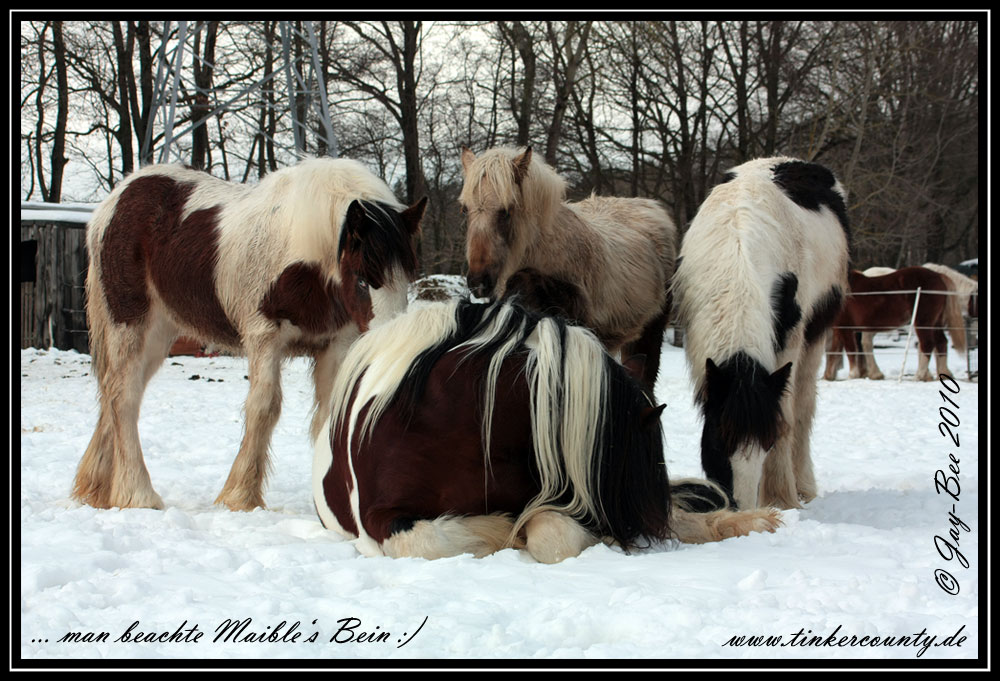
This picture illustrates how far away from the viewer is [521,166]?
5.59m

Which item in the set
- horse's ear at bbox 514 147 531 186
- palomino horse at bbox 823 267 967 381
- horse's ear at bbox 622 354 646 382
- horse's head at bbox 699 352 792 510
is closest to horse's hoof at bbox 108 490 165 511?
horse's ear at bbox 622 354 646 382

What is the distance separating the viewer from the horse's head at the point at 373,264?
13.8 ft

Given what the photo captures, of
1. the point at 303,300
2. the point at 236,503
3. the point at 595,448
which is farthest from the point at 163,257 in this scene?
the point at 595,448

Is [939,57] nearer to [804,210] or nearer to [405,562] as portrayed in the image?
[804,210]

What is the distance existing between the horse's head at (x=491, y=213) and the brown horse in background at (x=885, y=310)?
11393 millimetres

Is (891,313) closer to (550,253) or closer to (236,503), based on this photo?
(550,253)

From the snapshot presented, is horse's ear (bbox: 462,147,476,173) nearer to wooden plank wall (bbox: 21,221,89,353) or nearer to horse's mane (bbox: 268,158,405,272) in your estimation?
horse's mane (bbox: 268,158,405,272)

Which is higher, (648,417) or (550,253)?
(550,253)

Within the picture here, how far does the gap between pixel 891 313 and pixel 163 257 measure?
14598 mm

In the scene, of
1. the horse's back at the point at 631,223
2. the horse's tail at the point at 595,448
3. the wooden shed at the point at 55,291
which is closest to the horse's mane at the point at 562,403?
the horse's tail at the point at 595,448

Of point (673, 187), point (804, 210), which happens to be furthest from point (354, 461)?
point (673, 187)

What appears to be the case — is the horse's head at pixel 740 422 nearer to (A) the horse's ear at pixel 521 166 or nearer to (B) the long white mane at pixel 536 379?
(B) the long white mane at pixel 536 379

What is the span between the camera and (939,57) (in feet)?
54.3
